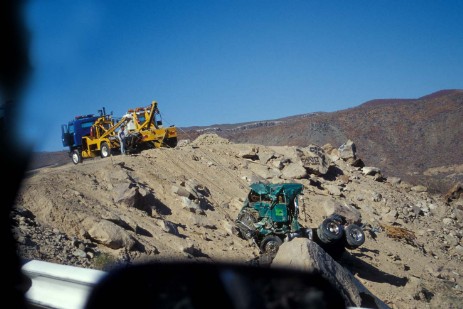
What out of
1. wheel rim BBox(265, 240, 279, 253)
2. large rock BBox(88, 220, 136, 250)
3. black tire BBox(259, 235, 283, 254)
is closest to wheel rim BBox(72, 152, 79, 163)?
black tire BBox(259, 235, 283, 254)

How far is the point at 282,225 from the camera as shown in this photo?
12430 mm

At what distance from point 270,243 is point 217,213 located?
3355 mm

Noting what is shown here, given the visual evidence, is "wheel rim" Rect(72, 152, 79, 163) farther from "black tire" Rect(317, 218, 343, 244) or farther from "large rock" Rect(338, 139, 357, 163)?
"black tire" Rect(317, 218, 343, 244)

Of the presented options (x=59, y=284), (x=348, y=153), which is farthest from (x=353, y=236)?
(x=348, y=153)

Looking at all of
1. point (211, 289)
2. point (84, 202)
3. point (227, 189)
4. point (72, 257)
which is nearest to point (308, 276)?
point (211, 289)

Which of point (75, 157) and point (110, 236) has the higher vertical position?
point (75, 157)

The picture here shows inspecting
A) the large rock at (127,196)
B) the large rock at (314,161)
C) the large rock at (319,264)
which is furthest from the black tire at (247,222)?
the large rock at (314,161)

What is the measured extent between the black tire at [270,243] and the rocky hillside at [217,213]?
13.1 inches

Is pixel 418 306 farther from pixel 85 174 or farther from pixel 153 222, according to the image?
pixel 85 174

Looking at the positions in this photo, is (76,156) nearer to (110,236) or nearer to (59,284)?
(110,236)

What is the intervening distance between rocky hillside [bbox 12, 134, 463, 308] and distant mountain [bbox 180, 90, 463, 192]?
23.0 m

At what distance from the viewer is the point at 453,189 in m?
23.9

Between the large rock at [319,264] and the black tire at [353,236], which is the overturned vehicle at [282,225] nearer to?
the black tire at [353,236]

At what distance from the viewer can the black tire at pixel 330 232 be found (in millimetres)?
11680
